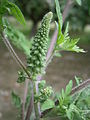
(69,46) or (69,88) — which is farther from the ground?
(69,46)

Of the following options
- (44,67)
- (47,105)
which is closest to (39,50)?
(44,67)

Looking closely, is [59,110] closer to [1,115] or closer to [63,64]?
[1,115]

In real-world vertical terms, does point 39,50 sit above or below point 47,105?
above

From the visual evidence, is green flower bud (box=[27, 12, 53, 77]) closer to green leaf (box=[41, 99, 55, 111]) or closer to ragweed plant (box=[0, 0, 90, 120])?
ragweed plant (box=[0, 0, 90, 120])

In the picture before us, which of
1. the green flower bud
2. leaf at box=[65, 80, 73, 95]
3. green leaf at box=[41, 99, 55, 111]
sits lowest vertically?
green leaf at box=[41, 99, 55, 111]

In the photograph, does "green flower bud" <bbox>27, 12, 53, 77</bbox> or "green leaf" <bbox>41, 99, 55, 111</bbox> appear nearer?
"green flower bud" <bbox>27, 12, 53, 77</bbox>

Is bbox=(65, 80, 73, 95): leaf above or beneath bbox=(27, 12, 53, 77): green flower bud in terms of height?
beneath

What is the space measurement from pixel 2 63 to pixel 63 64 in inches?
51.7

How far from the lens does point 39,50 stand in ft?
2.35

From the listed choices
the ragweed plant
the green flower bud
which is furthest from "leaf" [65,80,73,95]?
the green flower bud

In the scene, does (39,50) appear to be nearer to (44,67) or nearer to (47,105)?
(44,67)

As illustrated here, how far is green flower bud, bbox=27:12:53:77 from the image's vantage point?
0.69m

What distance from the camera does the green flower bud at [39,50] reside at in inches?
27.1

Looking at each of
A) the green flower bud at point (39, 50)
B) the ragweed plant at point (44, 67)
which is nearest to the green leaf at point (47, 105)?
the ragweed plant at point (44, 67)
